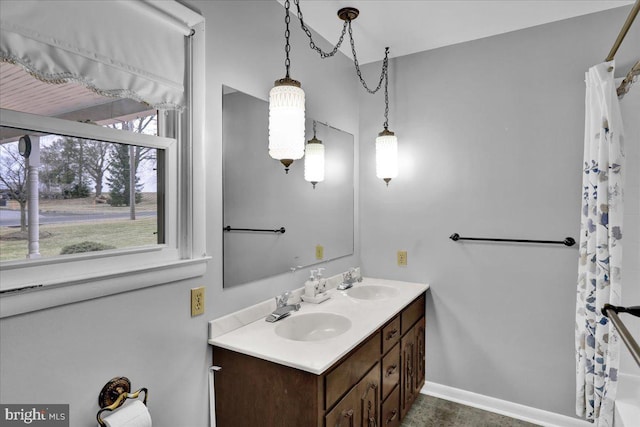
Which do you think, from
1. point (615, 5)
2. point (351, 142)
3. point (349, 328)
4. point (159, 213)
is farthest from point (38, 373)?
point (615, 5)

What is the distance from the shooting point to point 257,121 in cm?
188

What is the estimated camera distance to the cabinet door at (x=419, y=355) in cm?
246

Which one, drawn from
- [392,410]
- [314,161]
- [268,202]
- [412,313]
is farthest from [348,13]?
[392,410]

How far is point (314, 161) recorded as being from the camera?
2324 mm

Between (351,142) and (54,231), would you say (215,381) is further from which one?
(351,142)

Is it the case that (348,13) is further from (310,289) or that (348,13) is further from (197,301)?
(197,301)

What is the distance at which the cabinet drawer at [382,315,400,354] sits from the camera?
1.89m

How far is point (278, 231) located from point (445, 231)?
126 centimetres

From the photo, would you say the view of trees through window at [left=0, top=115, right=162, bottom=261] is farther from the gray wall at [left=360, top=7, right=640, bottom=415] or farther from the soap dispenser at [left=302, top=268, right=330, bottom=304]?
the gray wall at [left=360, top=7, right=640, bottom=415]

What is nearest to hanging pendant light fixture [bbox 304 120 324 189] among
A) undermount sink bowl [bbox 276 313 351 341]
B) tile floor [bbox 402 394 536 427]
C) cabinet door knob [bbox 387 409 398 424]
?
undermount sink bowl [bbox 276 313 351 341]

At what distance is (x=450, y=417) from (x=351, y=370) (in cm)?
126

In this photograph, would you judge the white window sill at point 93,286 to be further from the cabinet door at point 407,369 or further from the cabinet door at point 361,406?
the cabinet door at point 407,369

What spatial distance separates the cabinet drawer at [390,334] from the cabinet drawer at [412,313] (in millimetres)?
99

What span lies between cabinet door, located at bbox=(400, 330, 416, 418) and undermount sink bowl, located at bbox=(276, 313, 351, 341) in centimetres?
51
